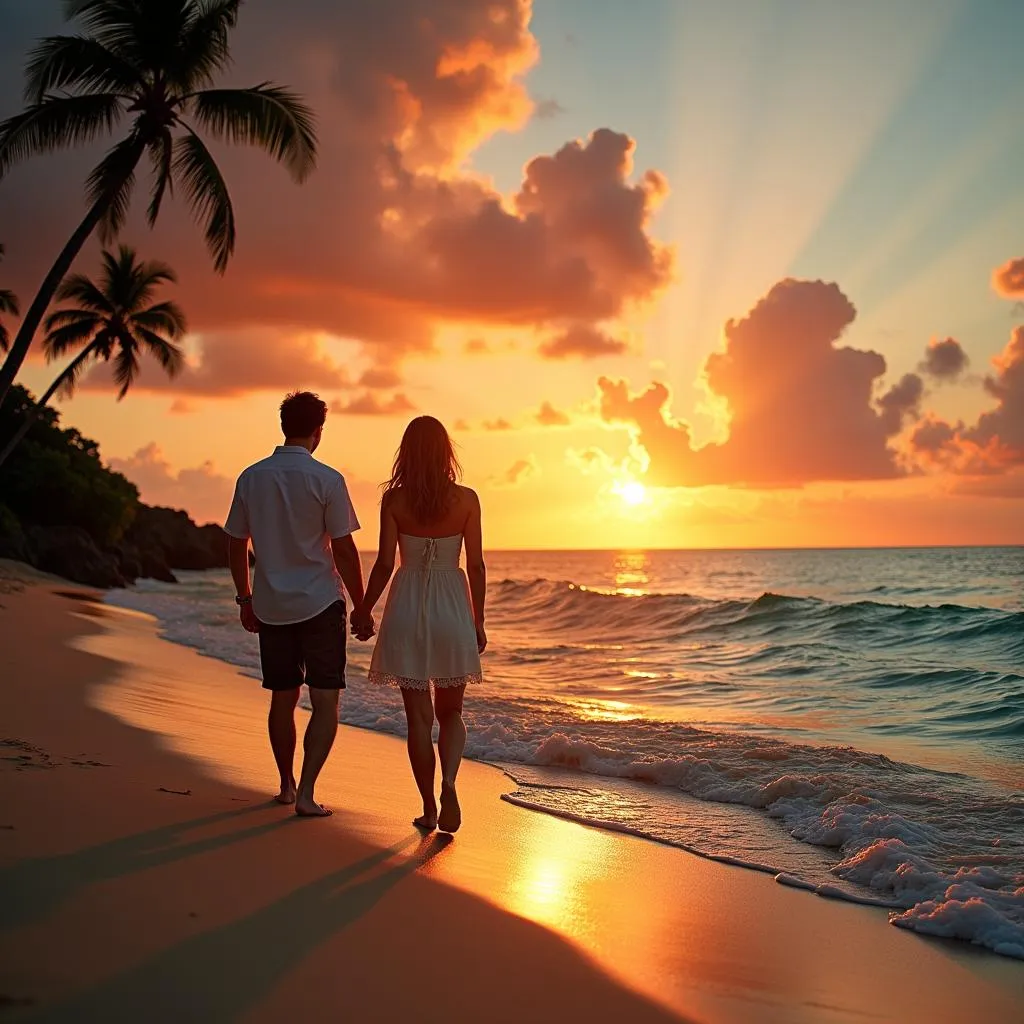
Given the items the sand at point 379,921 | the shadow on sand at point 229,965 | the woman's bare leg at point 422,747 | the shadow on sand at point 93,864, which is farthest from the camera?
the woman's bare leg at point 422,747

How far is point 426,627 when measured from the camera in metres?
5.09

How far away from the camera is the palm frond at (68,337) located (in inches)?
1362

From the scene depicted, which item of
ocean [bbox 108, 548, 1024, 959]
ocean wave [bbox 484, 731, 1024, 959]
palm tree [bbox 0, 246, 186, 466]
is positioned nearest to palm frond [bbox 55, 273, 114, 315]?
palm tree [bbox 0, 246, 186, 466]

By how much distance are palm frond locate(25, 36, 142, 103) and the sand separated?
13.0 meters

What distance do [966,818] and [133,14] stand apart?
1663 cm

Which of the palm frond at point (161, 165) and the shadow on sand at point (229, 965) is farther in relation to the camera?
the palm frond at point (161, 165)

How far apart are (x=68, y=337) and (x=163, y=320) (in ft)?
11.0

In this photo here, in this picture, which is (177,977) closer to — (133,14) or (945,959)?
(945,959)

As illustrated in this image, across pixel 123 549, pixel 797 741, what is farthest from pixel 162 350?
pixel 797 741

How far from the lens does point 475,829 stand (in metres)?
5.45

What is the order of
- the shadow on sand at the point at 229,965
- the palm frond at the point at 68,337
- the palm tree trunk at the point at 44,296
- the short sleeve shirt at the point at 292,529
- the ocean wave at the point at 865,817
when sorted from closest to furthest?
1. the shadow on sand at the point at 229,965
2. the ocean wave at the point at 865,817
3. the short sleeve shirt at the point at 292,529
4. the palm tree trunk at the point at 44,296
5. the palm frond at the point at 68,337

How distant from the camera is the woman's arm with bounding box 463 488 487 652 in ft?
17.1

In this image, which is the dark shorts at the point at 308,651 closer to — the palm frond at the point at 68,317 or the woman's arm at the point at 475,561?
the woman's arm at the point at 475,561

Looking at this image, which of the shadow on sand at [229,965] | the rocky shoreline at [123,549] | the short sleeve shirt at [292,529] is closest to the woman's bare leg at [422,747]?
the short sleeve shirt at [292,529]
